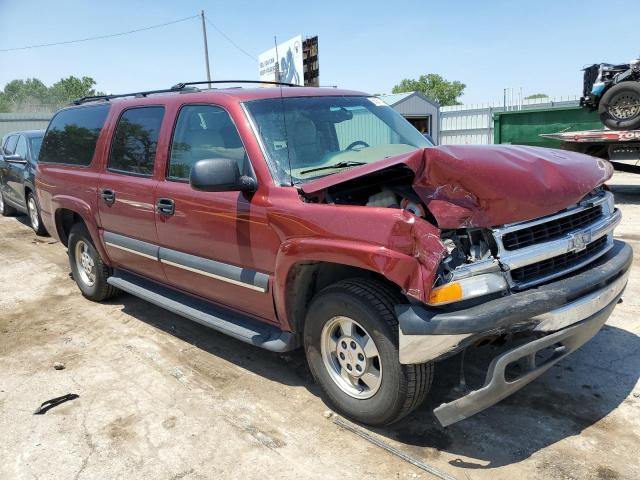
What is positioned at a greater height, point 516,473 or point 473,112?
point 473,112

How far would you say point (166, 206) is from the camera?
159 inches

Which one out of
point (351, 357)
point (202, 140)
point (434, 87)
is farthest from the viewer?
point (434, 87)

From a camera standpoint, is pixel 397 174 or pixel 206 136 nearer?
pixel 397 174

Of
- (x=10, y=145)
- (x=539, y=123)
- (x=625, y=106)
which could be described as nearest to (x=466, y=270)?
(x=625, y=106)

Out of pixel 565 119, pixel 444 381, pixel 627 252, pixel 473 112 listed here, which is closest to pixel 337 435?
pixel 444 381

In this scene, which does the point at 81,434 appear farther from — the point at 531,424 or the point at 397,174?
the point at 531,424

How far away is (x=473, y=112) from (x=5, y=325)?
20.5 meters

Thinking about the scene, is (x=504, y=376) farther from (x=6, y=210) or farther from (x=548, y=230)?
(x=6, y=210)

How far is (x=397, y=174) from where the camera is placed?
2953mm

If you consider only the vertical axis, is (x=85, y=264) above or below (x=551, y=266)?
below

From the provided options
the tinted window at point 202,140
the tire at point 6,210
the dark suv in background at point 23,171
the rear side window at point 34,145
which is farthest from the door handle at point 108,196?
the tire at point 6,210

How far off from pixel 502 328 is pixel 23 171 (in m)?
9.66

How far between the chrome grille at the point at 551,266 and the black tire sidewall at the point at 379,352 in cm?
71

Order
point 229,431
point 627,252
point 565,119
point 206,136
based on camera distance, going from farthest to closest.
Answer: point 565,119
point 206,136
point 627,252
point 229,431
